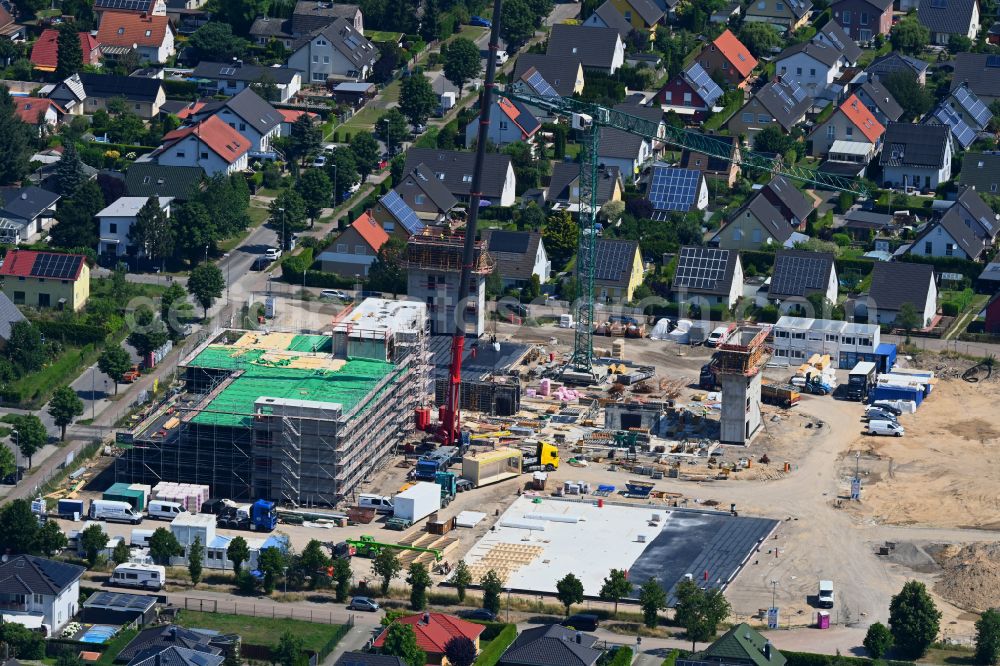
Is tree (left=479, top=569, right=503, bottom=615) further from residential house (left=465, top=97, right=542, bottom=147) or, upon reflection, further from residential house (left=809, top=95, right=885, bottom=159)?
residential house (left=809, top=95, right=885, bottom=159)

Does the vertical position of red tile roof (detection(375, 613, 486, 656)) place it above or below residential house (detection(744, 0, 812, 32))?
below

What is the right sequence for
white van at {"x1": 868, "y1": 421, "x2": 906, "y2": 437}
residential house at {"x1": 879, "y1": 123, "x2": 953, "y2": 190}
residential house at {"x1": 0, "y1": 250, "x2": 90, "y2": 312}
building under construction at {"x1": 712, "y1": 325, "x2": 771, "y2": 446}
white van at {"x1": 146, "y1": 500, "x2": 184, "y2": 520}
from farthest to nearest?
1. residential house at {"x1": 879, "y1": 123, "x2": 953, "y2": 190}
2. residential house at {"x1": 0, "y1": 250, "x2": 90, "y2": 312}
3. white van at {"x1": 868, "y1": 421, "x2": 906, "y2": 437}
4. building under construction at {"x1": 712, "y1": 325, "x2": 771, "y2": 446}
5. white van at {"x1": 146, "y1": 500, "x2": 184, "y2": 520}

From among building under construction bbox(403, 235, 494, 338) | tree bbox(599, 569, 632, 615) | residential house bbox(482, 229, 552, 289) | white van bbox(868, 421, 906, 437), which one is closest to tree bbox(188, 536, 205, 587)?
tree bbox(599, 569, 632, 615)

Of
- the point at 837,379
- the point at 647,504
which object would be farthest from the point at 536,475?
the point at 837,379

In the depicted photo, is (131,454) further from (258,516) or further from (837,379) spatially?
(837,379)

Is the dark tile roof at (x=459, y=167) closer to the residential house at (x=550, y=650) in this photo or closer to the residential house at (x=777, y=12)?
the residential house at (x=777, y=12)

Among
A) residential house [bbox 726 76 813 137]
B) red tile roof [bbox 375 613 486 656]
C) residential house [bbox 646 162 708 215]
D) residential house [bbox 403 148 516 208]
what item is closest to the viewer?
red tile roof [bbox 375 613 486 656]

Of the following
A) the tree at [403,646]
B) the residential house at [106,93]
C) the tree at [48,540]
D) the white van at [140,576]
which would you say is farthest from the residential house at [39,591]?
the residential house at [106,93]

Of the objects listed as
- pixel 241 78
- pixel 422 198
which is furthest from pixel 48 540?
pixel 241 78
